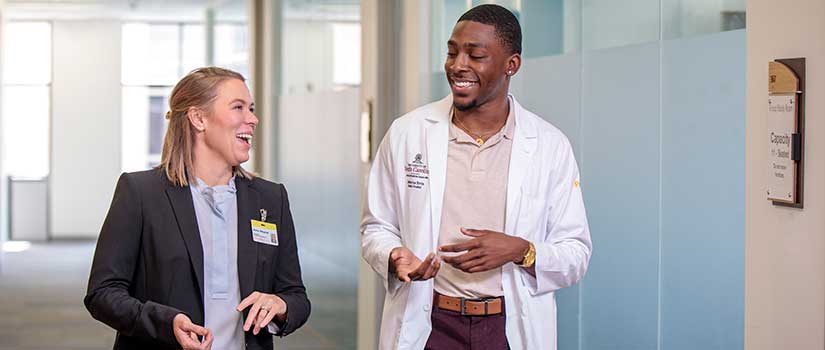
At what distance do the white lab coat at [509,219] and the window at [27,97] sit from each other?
17414 millimetres

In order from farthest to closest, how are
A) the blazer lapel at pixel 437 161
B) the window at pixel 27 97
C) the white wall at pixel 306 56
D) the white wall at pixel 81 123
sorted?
the window at pixel 27 97, the white wall at pixel 81 123, the white wall at pixel 306 56, the blazer lapel at pixel 437 161

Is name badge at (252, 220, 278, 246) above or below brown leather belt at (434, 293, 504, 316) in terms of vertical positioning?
above

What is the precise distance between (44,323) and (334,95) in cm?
336

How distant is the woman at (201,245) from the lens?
286 centimetres

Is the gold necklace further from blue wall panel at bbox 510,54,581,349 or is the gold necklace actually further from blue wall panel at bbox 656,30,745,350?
blue wall panel at bbox 510,54,581,349

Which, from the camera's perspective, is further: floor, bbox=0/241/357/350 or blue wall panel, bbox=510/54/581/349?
floor, bbox=0/241/357/350

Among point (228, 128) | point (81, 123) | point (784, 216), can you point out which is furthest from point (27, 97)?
point (784, 216)

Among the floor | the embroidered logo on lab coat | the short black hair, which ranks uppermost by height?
the short black hair

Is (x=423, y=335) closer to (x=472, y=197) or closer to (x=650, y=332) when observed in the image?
(x=472, y=197)

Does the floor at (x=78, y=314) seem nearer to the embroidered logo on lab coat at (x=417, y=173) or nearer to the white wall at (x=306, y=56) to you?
the white wall at (x=306, y=56)

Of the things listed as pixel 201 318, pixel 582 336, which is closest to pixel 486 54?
pixel 201 318

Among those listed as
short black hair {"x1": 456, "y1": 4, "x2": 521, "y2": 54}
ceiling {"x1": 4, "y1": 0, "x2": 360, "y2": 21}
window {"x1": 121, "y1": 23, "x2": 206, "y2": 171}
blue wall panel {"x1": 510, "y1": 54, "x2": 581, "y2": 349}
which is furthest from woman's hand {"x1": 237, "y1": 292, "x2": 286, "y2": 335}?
window {"x1": 121, "y1": 23, "x2": 206, "y2": 171}

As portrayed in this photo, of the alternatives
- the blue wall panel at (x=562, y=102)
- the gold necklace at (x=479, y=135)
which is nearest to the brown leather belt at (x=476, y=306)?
the gold necklace at (x=479, y=135)

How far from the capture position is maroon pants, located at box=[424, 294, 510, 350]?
3203mm
